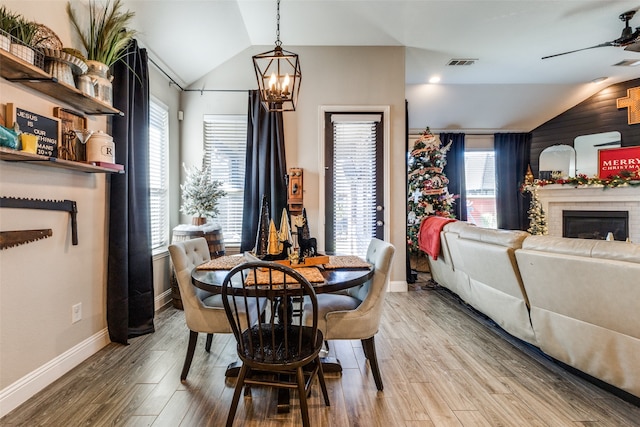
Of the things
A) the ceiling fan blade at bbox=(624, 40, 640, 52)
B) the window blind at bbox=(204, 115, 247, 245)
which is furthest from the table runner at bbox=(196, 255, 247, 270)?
the ceiling fan blade at bbox=(624, 40, 640, 52)

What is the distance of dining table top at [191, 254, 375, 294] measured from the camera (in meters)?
1.63

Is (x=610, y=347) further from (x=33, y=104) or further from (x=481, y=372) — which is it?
(x=33, y=104)

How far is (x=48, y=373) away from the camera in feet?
6.37

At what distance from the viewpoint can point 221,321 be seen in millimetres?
1934

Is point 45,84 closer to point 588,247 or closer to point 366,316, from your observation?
point 366,316

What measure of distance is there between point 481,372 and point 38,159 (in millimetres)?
3129

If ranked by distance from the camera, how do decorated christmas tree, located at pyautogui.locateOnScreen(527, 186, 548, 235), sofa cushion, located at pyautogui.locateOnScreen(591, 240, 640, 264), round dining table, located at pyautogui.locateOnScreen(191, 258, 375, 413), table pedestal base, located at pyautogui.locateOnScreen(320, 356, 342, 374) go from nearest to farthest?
sofa cushion, located at pyautogui.locateOnScreen(591, 240, 640, 264) < round dining table, located at pyautogui.locateOnScreen(191, 258, 375, 413) < table pedestal base, located at pyautogui.locateOnScreen(320, 356, 342, 374) < decorated christmas tree, located at pyautogui.locateOnScreen(527, 186, 548, 235)

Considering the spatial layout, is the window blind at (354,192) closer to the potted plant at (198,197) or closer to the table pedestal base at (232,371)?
the potted plant at (198,197)

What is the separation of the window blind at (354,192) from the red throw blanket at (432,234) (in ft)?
2.26

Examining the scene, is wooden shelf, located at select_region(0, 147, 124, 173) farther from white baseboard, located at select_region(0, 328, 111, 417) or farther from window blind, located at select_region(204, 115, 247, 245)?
window blind, located at select_region(204, 115, 247, 245)

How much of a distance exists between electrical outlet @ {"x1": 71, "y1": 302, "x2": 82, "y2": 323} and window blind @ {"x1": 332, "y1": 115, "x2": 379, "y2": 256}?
8.94ft

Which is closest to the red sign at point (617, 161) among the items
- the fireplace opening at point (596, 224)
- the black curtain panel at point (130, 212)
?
the fireplace opening at point (596, 224)

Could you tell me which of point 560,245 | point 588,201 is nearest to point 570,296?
point 560,245

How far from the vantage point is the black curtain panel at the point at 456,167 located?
5.98 m
